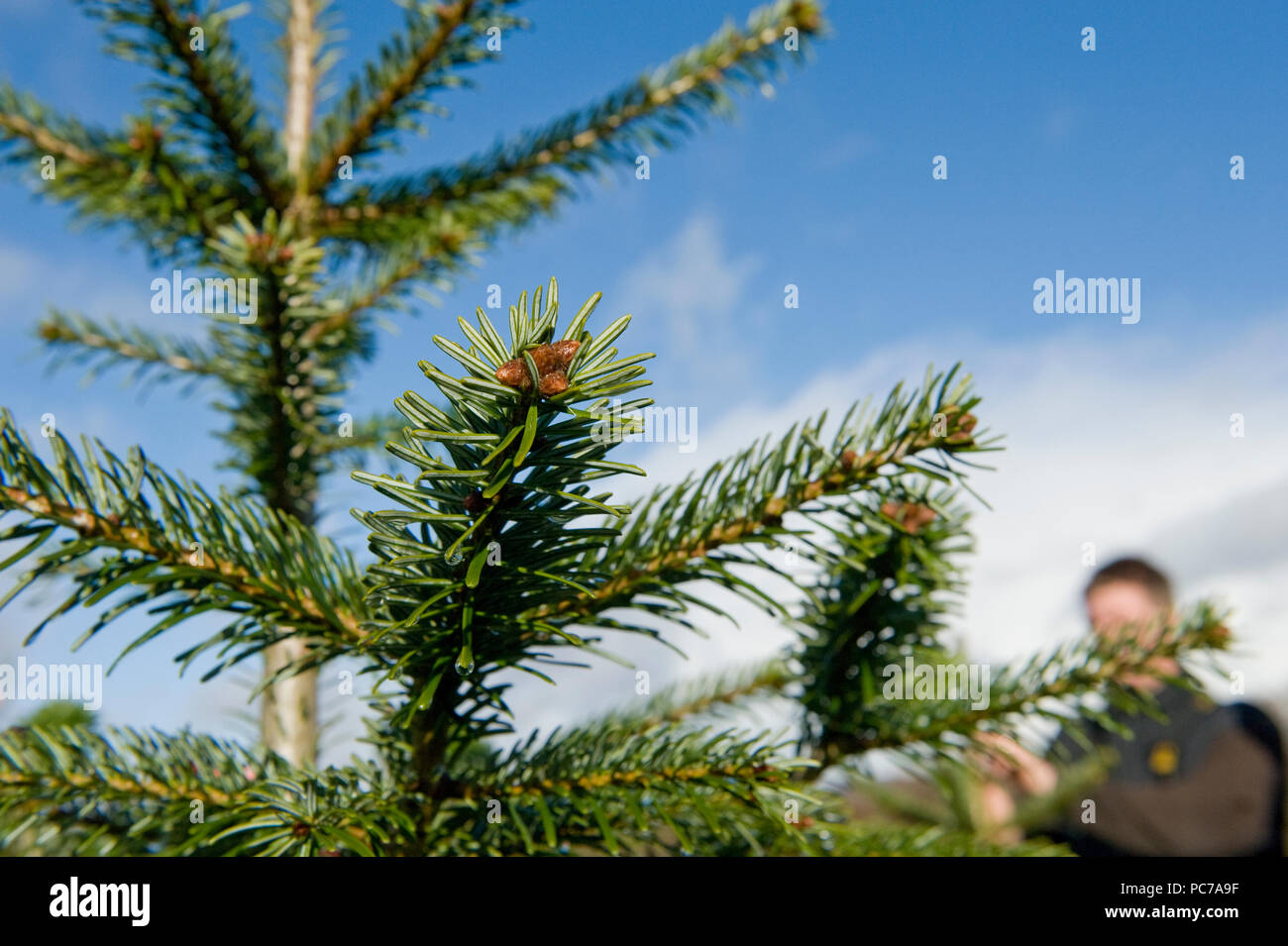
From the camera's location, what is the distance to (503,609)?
80 cm

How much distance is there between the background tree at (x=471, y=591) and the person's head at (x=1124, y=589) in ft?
10.5

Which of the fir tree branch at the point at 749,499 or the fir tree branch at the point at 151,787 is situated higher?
the fir tree branch at the point at 749,499

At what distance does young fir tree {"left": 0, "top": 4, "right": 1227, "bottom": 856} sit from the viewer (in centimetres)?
72

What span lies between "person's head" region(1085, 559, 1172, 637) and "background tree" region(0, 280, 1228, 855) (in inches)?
126

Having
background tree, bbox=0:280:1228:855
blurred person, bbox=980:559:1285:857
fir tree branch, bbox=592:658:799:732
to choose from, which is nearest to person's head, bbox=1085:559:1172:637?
blurred person, bbox=980:559:1285:857

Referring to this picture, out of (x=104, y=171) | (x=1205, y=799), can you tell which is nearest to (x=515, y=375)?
(x=104, y=171)

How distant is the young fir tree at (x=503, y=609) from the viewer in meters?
0.72

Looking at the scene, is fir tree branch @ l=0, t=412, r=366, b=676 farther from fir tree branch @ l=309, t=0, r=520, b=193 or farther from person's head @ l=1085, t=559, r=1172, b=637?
person's head @ l=1085, t=559, r=1172, b=637

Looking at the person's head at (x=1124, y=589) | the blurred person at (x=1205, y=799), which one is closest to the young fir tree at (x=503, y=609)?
the blurred person at (x=1205, y=799)

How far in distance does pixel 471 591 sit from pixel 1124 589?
3828 millimetres

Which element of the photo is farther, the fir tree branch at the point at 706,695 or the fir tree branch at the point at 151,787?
the fir tree branch at the point at 706,695

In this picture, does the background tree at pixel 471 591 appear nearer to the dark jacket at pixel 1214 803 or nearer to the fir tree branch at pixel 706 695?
the fir tree branch at pixel 706 695

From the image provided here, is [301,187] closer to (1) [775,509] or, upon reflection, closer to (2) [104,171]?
(2) [104,171]
